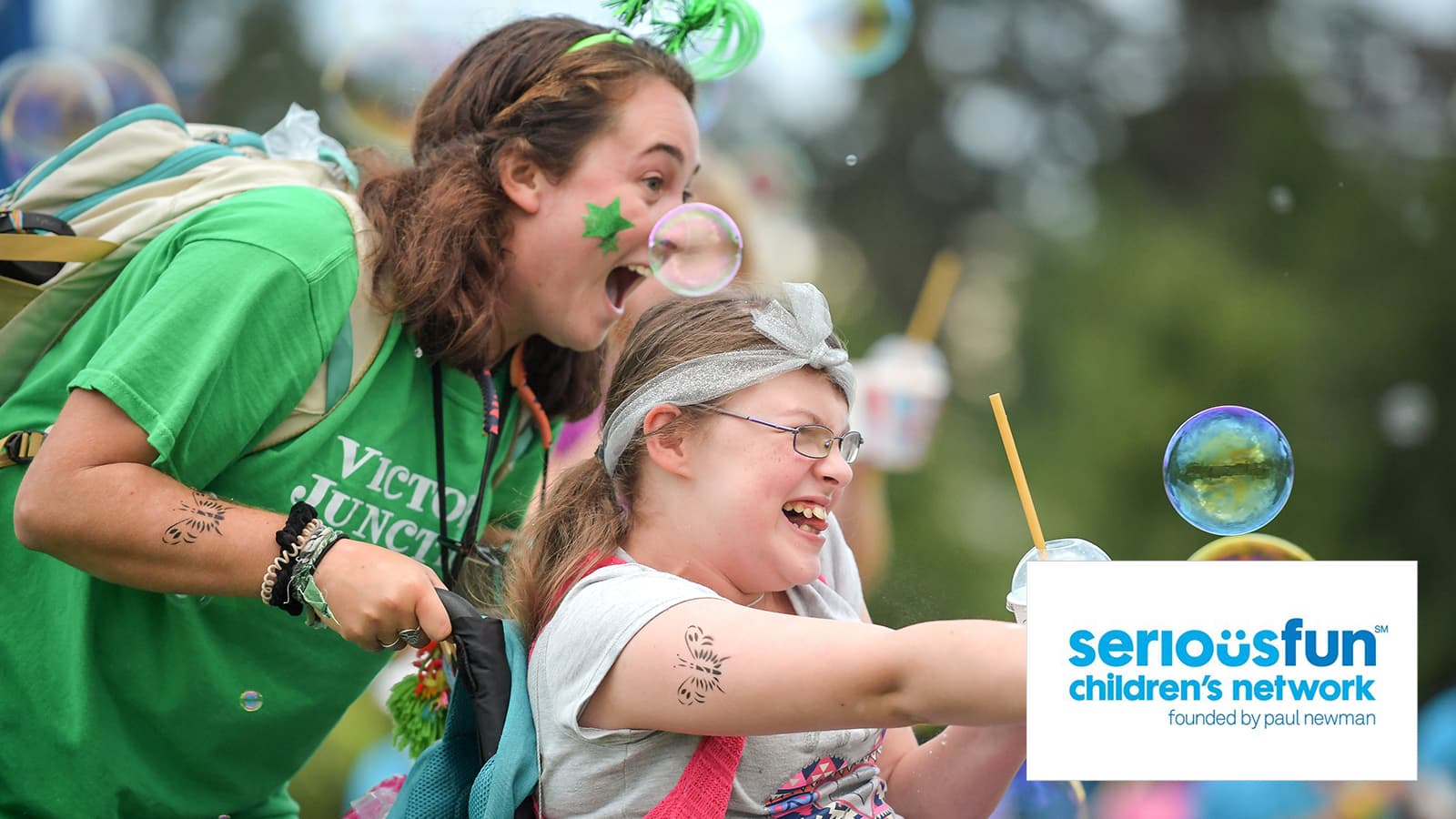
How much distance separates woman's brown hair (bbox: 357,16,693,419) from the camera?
2803 millimetres

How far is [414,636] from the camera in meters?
2.35

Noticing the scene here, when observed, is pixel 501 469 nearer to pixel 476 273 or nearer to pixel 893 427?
pixel 476 273

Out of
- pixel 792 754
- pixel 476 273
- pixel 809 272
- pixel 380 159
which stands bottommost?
pixel 792 754

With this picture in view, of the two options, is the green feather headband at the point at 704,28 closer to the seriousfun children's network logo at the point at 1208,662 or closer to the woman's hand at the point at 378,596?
the woman's hand at the point at 378,596

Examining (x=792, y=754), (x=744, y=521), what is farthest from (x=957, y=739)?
(x=744, y=521)

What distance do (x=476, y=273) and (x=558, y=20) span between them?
550 mm

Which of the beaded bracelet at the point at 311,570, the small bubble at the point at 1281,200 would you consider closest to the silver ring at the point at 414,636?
the beaded bracelet at the point at 311,570

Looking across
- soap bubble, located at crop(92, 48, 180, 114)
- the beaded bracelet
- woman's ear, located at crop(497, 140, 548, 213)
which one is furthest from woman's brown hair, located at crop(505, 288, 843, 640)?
soap bubble, located at crop(92, 48, 180, 114)

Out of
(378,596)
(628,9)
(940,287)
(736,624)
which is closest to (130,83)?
(628,9)

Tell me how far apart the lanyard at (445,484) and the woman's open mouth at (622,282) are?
0.98 feet

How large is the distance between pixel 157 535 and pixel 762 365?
89cm

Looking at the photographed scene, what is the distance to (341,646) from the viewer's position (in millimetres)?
2854

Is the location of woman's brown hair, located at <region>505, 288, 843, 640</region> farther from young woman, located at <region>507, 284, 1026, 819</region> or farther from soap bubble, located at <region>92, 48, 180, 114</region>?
soap bubble, located at <region>92, 48, 180, 114</region>

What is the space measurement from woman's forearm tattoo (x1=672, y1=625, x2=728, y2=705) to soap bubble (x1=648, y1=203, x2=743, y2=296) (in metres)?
0.89
